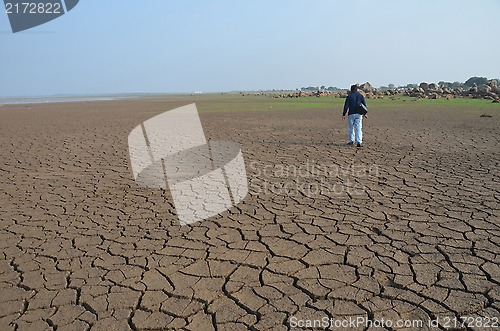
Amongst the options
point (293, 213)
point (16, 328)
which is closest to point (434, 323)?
point (293, 213)

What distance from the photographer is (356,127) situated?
951 cm

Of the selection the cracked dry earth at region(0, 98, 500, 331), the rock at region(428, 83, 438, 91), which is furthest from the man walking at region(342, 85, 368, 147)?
the rock at region(428, 83, 438, 91)

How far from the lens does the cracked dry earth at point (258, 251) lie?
252 cm

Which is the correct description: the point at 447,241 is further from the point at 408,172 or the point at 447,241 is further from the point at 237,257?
the point at 408,172

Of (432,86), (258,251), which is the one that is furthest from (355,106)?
(432,86)

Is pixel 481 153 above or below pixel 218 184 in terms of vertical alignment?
below

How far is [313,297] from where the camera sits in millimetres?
2633

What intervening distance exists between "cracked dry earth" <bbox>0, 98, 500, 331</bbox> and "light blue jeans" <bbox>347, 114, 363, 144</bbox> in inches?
98.9

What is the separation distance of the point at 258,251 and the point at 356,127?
7.05 metres

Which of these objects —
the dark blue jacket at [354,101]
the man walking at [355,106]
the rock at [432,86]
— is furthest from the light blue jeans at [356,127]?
the rock at [432,86]

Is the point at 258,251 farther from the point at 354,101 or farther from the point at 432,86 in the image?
the point at 432,86

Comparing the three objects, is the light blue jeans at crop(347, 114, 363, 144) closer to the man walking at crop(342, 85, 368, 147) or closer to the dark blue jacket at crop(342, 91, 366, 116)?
the man walking at crop(342, 85, 368, 147)

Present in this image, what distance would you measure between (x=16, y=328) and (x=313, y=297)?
223cm

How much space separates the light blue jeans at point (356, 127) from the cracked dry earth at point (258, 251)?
2.51 m
